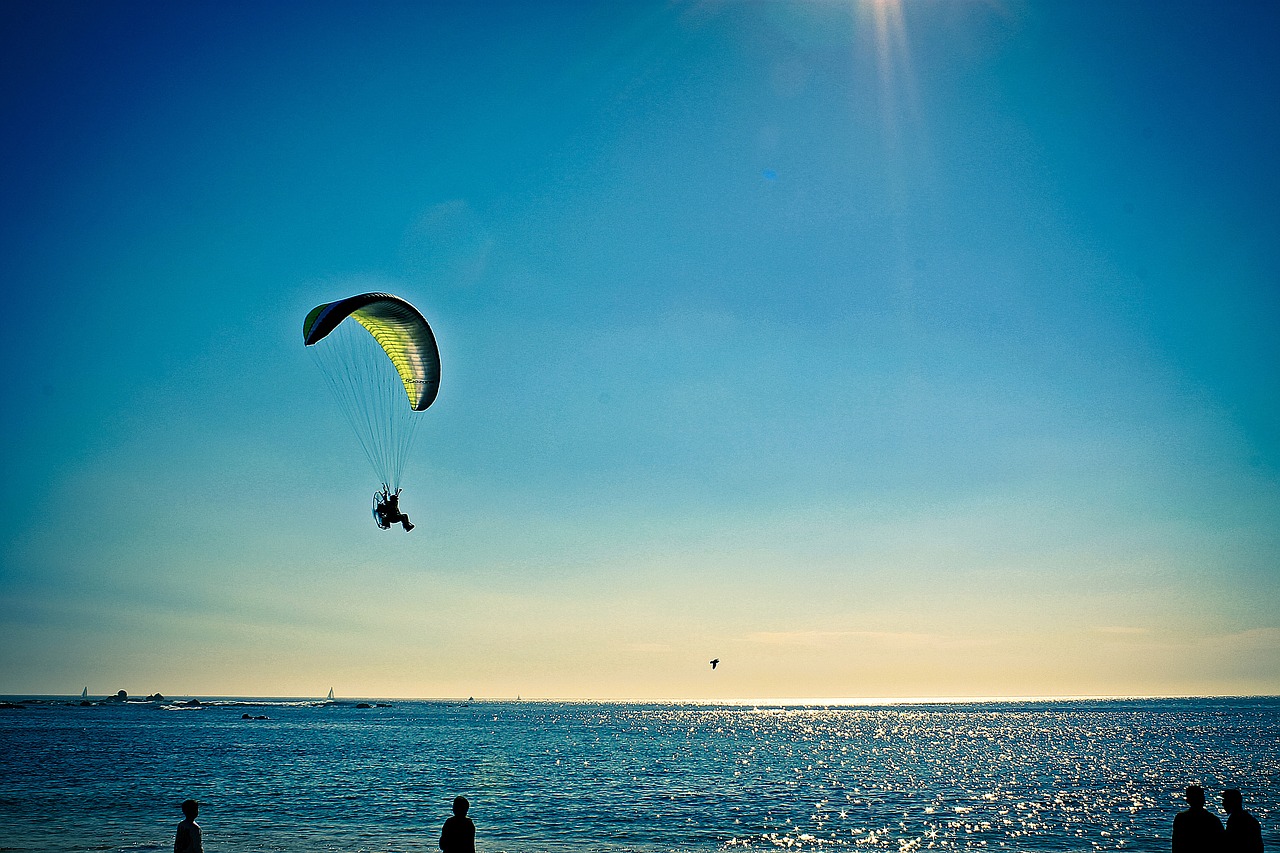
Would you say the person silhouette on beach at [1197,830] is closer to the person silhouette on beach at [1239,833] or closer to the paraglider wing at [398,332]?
the person silhouette on beach at [1239,833]

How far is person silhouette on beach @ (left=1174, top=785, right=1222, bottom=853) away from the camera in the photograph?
9.57m

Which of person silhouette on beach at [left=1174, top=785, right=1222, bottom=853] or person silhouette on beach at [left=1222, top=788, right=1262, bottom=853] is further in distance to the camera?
person silhouette on beach at [left=1174, top=785, right=1222, bottom=853]

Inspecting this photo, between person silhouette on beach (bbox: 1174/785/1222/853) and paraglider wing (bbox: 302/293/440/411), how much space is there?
17.7 meters

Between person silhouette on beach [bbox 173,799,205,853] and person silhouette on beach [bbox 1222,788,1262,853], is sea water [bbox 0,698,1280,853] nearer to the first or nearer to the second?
person silhouette on beach [bbox 173,799,205,853]

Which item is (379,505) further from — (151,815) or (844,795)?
(844,795)

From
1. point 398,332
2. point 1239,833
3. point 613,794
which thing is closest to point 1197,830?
point 1239,833

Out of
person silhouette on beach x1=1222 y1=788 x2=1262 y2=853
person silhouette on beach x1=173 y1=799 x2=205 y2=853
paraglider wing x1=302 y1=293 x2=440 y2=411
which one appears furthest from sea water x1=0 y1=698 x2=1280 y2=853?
person silhouette on beach x1=1222 y1=788 x2=1262 y2=853

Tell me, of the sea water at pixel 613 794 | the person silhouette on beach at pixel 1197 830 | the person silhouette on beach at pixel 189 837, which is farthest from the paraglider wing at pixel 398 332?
the person silhouette on beach at pixel 1197 830

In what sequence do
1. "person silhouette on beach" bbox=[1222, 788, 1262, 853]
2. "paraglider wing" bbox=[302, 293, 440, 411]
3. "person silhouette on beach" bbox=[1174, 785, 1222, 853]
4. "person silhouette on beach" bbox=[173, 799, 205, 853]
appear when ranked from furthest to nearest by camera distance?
"paraglider wing" bbox=[302, 293, 440, 411] < "person silhouette on beach" bbox=[173, 799, 205, 853] < "person silhouette on beach" bbox=[1174, 785, 1222, 853] < "person silhouette on beach" bbox=[1222, 788, 1262, 853]

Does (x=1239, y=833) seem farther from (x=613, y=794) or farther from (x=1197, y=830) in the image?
(x=613, y=794)

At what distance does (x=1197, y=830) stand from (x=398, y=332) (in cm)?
1857

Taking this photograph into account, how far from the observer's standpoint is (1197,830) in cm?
968

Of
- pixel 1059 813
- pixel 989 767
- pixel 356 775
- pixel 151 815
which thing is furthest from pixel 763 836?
pixel 989 767

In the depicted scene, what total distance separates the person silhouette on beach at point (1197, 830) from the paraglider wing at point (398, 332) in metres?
17.7
